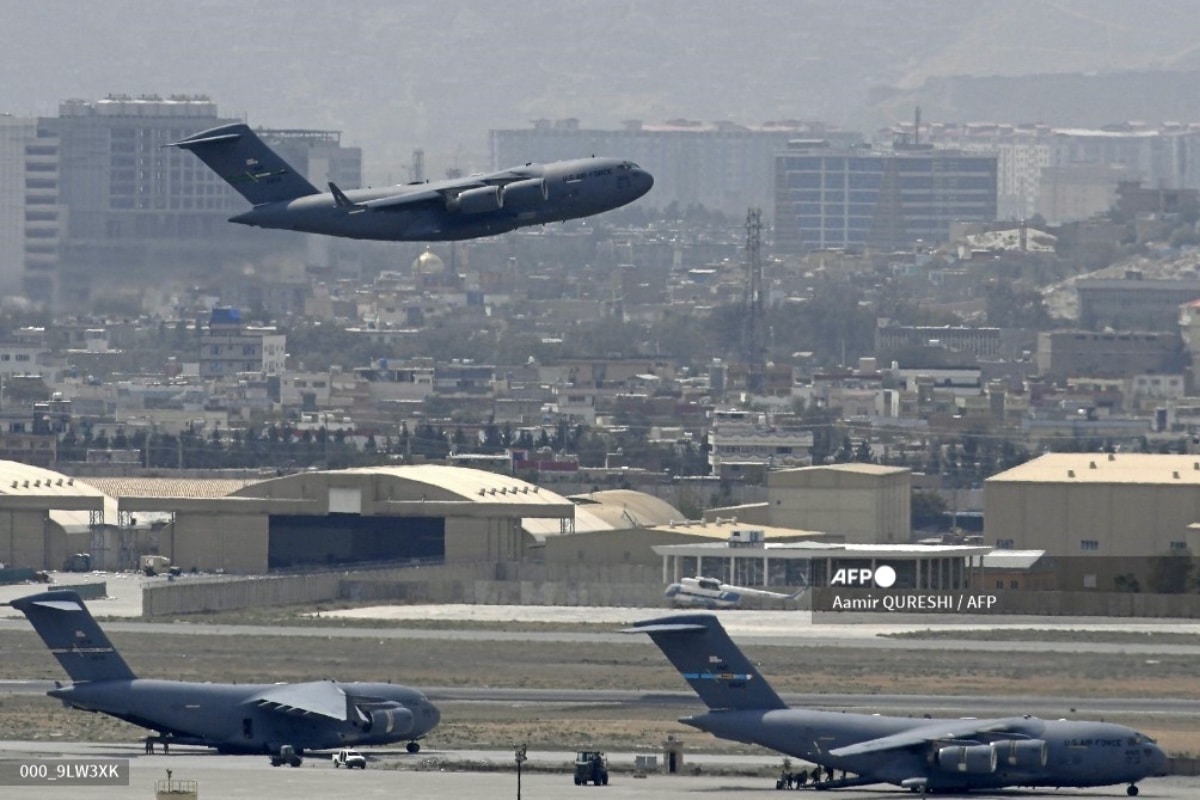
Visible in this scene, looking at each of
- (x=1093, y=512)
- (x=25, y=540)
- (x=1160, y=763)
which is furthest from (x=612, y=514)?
(x=1160, y=763)

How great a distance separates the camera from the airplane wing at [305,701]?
78.6 metres

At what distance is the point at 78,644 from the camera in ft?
261

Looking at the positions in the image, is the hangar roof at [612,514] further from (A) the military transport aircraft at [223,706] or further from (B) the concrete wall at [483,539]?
(A) the military transport aircraft at [223,706]

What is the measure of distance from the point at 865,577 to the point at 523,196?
183ft

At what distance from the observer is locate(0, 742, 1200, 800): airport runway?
70.6 metres

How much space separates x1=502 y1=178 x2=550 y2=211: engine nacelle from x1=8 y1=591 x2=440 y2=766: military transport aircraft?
1176 cm

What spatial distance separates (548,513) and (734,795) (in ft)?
280

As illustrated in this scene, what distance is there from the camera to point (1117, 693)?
3684 inches

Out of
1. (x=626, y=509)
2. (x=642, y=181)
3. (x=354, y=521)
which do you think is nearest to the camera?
(x=642, y=181)

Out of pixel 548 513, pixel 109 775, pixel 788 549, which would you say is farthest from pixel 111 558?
pixel 109 775

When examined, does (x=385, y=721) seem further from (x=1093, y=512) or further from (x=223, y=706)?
(x=1093, y=512)

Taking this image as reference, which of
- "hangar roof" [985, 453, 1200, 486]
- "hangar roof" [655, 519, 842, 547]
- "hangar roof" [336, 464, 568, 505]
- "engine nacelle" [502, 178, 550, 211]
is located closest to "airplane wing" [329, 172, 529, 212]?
"engine nacelle" [502, 178, 550, 211]

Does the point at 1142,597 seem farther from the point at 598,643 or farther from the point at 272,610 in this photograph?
the point at 272,610

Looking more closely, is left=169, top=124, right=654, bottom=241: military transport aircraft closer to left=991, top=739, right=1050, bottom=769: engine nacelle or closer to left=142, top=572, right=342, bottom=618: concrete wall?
left=991, top=739, right=1050, bottom=769: engine nacelle
